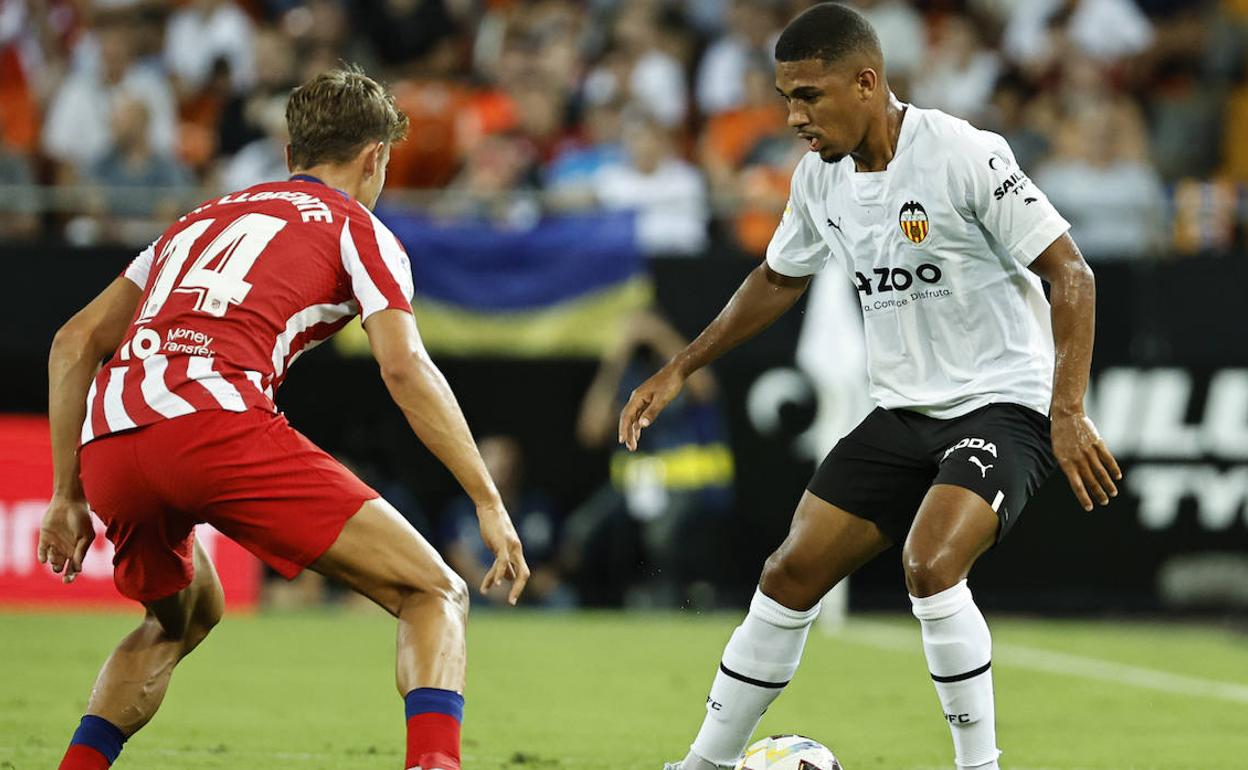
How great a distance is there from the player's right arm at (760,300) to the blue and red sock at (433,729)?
1.64 m

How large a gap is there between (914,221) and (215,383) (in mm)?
2273

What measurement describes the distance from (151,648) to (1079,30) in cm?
1304

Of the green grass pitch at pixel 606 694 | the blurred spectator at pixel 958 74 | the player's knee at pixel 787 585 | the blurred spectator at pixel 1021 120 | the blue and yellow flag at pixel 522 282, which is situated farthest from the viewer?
the blurred spectator at pixel 958 74

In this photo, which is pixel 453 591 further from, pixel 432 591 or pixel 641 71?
pixel 641 71

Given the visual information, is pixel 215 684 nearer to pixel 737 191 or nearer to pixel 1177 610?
pixel 737 191

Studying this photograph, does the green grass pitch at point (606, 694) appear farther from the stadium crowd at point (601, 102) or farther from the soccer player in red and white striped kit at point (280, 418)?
the stadium crowd at point (601, 102)

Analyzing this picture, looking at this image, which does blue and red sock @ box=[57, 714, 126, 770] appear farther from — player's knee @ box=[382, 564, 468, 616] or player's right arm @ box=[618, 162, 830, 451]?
player's right arm @ box=[618, 162, 830, 451]

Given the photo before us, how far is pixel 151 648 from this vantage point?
5.58 metres

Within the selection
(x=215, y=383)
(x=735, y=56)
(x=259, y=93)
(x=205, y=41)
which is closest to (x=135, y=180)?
(x=259, y=93)

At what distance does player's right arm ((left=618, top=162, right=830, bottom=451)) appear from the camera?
6262 mm

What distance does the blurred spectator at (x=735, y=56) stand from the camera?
1569 centimetres

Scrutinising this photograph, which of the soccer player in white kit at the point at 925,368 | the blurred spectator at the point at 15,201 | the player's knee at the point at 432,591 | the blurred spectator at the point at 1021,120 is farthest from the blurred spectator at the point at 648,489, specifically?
the player's knee at the point at 432,591

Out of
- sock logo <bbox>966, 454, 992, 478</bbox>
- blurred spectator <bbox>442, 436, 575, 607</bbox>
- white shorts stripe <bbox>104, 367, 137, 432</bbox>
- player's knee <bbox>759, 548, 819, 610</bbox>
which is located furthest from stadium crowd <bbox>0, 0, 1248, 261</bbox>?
white shorts stripe <bbox>104, 367, 137, 432</bbox>

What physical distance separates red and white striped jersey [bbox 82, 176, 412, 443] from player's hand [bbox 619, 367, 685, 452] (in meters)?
1.36
